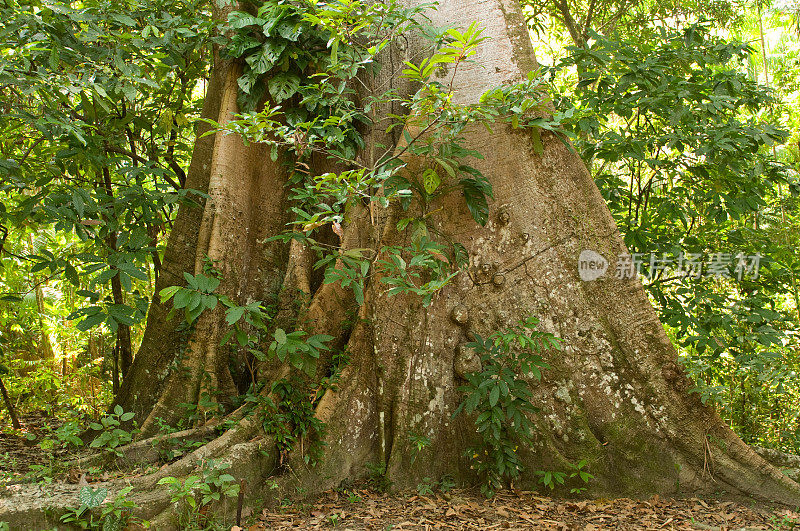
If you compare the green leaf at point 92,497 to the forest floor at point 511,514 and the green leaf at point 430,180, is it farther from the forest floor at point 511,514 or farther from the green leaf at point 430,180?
the green leaf at point 430,180

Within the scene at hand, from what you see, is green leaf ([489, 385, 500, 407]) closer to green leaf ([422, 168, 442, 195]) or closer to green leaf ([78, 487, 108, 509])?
green leaf ([422, 168, 442, 195])

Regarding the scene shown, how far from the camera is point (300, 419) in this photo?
10.9 feet

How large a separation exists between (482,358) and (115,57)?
2617 mm

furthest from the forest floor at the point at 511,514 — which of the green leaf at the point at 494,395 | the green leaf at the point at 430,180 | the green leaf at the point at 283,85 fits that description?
the green leaf at the point at 283,85

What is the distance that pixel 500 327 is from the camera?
3.49 metres

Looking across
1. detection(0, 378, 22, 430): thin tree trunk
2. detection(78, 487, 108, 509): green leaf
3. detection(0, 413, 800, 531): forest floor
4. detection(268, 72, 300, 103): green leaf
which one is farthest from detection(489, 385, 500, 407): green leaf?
detection(0, 378, 22, 430): thin tree trunk

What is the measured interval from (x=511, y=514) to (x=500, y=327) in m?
1.04

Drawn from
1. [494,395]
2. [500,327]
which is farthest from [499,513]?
[500,327]

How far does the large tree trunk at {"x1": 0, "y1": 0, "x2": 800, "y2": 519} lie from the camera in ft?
10.9

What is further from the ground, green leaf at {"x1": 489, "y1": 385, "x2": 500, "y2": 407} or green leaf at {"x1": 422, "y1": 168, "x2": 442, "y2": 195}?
green leaf at {"x1": 422, "y1": 168, "x2": 442, "y2": 195}

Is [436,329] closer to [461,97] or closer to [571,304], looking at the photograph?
[571,304]

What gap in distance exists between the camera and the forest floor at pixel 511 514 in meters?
2.92

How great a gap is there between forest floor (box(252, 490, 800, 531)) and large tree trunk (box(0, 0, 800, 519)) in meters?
0.12

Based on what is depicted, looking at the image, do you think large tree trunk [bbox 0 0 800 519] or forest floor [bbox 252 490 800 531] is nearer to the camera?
forest floor [bbox 252 490 800 531]
